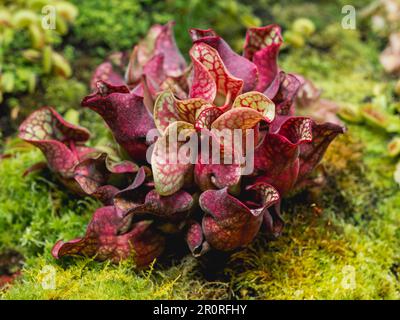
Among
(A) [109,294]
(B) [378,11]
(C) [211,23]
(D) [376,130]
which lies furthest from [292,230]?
(B) [378,11]

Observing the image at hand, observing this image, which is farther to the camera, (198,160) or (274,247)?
(274,247)

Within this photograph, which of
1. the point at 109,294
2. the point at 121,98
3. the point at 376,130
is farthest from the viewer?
the point at 376,130

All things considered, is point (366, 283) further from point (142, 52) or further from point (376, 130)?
point (142, 52)

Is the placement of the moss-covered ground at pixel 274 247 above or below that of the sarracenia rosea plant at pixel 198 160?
below

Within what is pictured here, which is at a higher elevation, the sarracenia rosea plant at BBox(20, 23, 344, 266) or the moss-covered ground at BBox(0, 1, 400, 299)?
the sarracenia rosea plant at BBox(20, 23, 344, 266)
